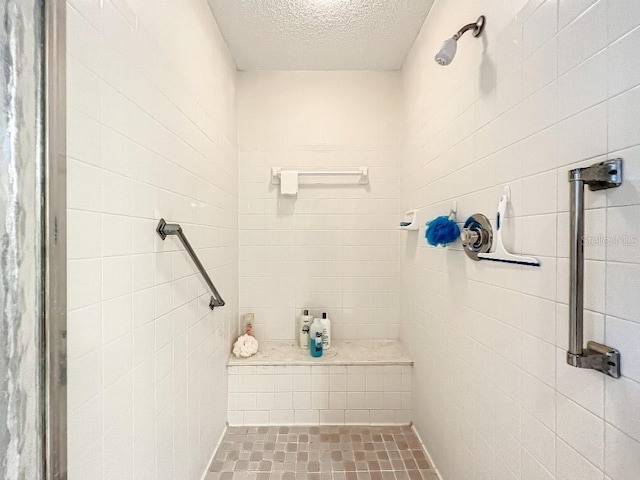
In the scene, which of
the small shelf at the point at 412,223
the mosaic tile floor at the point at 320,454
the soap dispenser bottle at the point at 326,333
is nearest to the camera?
the mosaic tile floor at the point at 320,454

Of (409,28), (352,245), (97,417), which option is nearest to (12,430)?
(97,417)

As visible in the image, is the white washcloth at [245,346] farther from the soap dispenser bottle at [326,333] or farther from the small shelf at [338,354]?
the soap dispenser bottle at [326,333]

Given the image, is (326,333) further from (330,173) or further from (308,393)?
(330,173)

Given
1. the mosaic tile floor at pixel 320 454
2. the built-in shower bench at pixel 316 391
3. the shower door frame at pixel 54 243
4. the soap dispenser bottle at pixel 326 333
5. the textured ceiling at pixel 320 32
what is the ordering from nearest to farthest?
the shower door frame at pixel 54 243 → the mosaic tile floor at pixel 320 454 → the textured ceiling at pixel 320 32 → the built-in shower bench at pixel 316 391 → the soap dispenser bottle at pixel 326 333

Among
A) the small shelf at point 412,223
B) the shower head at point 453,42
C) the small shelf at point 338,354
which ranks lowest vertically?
the small shelf at point 338,354

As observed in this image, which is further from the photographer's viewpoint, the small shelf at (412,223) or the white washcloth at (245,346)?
the white washcloth at (245,346)

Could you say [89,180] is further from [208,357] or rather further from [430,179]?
[430,179]

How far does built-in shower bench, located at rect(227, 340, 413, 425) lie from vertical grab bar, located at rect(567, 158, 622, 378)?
1.54 m

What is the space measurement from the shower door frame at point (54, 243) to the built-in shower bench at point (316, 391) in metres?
1.51

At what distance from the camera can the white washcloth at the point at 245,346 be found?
7.33 ft

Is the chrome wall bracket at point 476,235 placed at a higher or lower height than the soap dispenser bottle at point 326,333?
higher

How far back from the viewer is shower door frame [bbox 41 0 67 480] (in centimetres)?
68

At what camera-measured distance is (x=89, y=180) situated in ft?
2.79

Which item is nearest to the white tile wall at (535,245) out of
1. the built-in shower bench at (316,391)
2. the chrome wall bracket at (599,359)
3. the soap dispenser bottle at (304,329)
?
the chrome wall bracket at (599,359)
